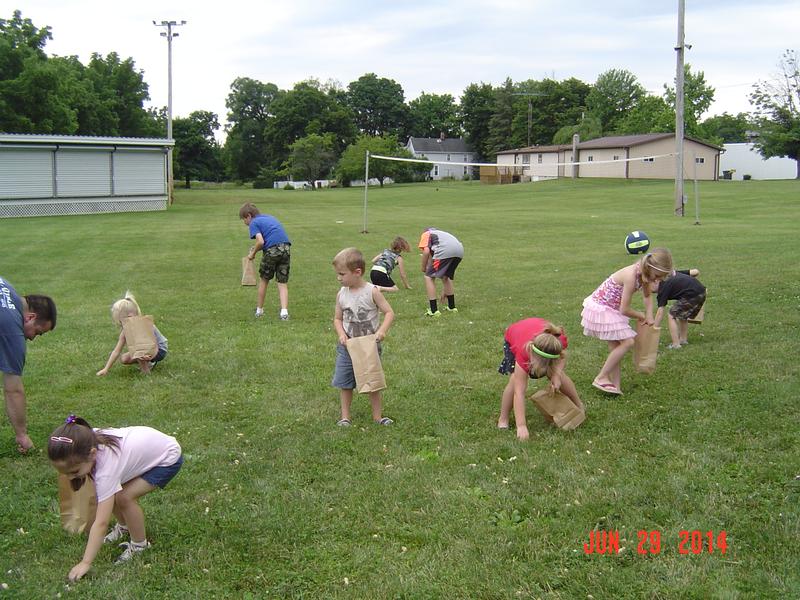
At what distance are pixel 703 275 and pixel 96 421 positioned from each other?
11.0 m

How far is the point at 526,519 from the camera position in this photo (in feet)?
15.0

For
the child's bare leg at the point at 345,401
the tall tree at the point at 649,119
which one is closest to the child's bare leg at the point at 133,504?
the child's bare leg at the point at 345,401

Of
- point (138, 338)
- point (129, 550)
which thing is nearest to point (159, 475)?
point (129, 550)

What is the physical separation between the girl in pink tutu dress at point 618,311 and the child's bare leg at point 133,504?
14.0 feet

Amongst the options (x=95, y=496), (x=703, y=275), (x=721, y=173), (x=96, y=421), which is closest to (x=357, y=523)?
(x=95, y=496)

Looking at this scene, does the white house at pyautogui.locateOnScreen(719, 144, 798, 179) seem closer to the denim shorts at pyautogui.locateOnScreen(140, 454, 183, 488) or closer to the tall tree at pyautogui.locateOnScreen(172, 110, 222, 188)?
the tall tree at pyautogui.locateOnScreen(172, 110, 222, 188)

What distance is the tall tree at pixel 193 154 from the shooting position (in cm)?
8794

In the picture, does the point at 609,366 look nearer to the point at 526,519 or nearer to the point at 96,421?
the point at 526,519

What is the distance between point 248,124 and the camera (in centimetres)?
9612

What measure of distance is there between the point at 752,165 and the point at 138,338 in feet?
251

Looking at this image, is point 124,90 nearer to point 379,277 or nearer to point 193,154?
point 193,154

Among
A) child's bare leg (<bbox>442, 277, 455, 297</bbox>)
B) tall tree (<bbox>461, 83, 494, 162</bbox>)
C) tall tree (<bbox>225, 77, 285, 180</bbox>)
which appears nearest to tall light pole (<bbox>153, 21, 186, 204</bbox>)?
child's bare leg (<bbox>442, 277, 455, 297</bbox>)

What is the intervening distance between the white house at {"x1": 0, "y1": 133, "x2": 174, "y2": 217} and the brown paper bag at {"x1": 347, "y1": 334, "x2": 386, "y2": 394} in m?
31.4

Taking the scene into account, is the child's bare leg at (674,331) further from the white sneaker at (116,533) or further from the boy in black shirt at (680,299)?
the white sneaker at (116,533)
